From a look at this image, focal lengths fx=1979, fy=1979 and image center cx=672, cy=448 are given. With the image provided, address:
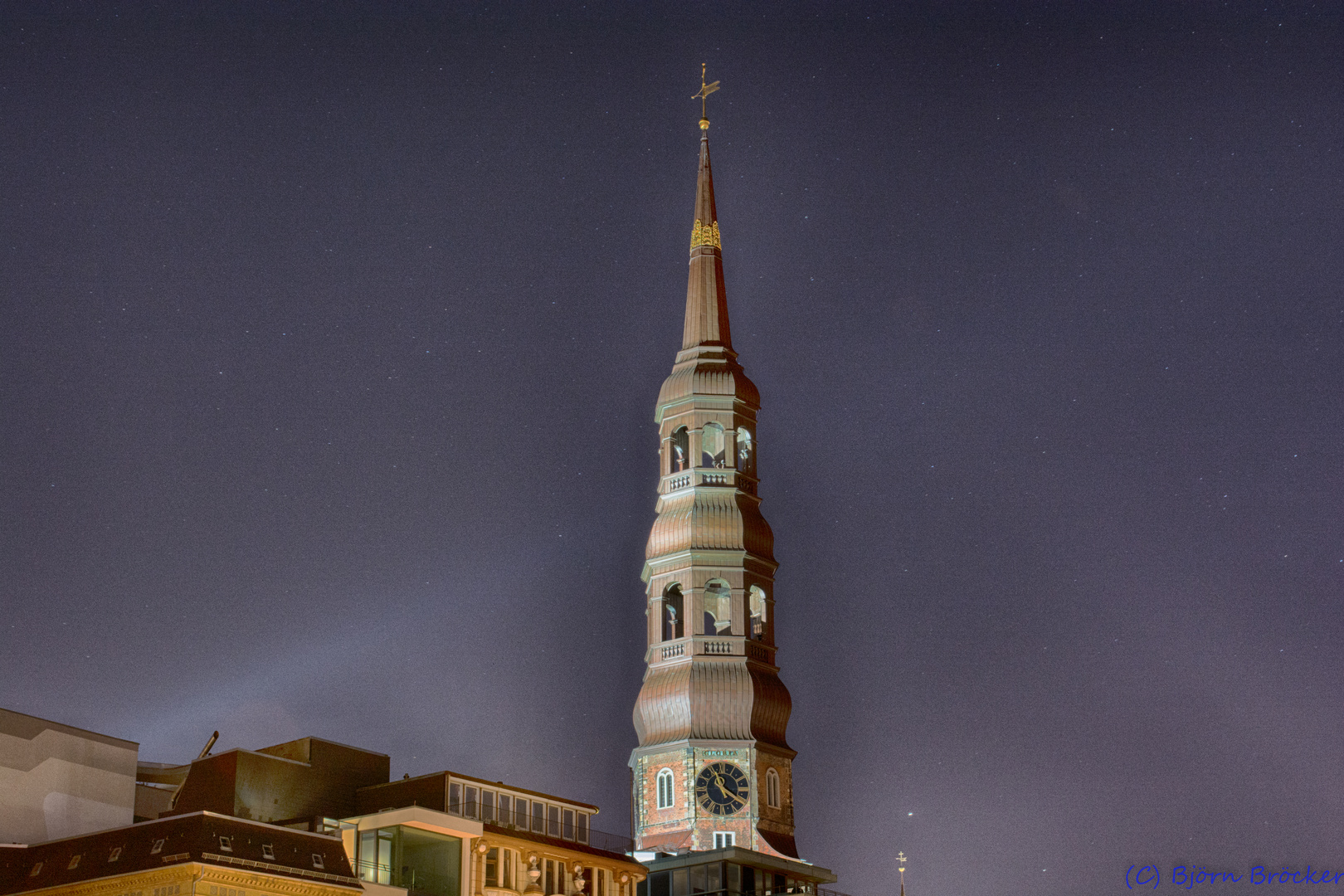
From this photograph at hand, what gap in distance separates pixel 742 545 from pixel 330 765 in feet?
116

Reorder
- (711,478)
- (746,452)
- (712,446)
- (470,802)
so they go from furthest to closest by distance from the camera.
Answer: (712,446) → (746,452) → (711,478) → (470,802)

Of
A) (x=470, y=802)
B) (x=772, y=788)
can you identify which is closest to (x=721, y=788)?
(x=772, y=788)

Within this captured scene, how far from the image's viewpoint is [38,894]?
74.9 m

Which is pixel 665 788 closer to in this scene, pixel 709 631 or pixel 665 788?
pixel 665 788

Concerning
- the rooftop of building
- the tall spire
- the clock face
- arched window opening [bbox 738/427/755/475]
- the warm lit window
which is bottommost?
the rooftop of building

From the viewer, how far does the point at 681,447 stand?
408 ft

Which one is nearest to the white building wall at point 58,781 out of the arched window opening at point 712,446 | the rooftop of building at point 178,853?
the rooftop of building at point 178,853

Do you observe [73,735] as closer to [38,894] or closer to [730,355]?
[38,894]

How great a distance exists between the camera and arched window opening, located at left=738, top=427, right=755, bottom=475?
12356cm

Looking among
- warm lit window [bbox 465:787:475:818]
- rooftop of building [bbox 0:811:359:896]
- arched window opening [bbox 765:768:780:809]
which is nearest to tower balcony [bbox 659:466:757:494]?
arched window opening [bbox 765:768:780:809]

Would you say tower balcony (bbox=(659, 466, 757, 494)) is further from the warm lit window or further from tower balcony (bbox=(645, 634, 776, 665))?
the warm lit window

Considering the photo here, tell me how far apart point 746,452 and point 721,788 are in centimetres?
2199

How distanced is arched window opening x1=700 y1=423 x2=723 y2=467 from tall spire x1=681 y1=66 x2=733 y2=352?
5.90 m

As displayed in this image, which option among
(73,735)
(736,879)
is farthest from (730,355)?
(73,735)
